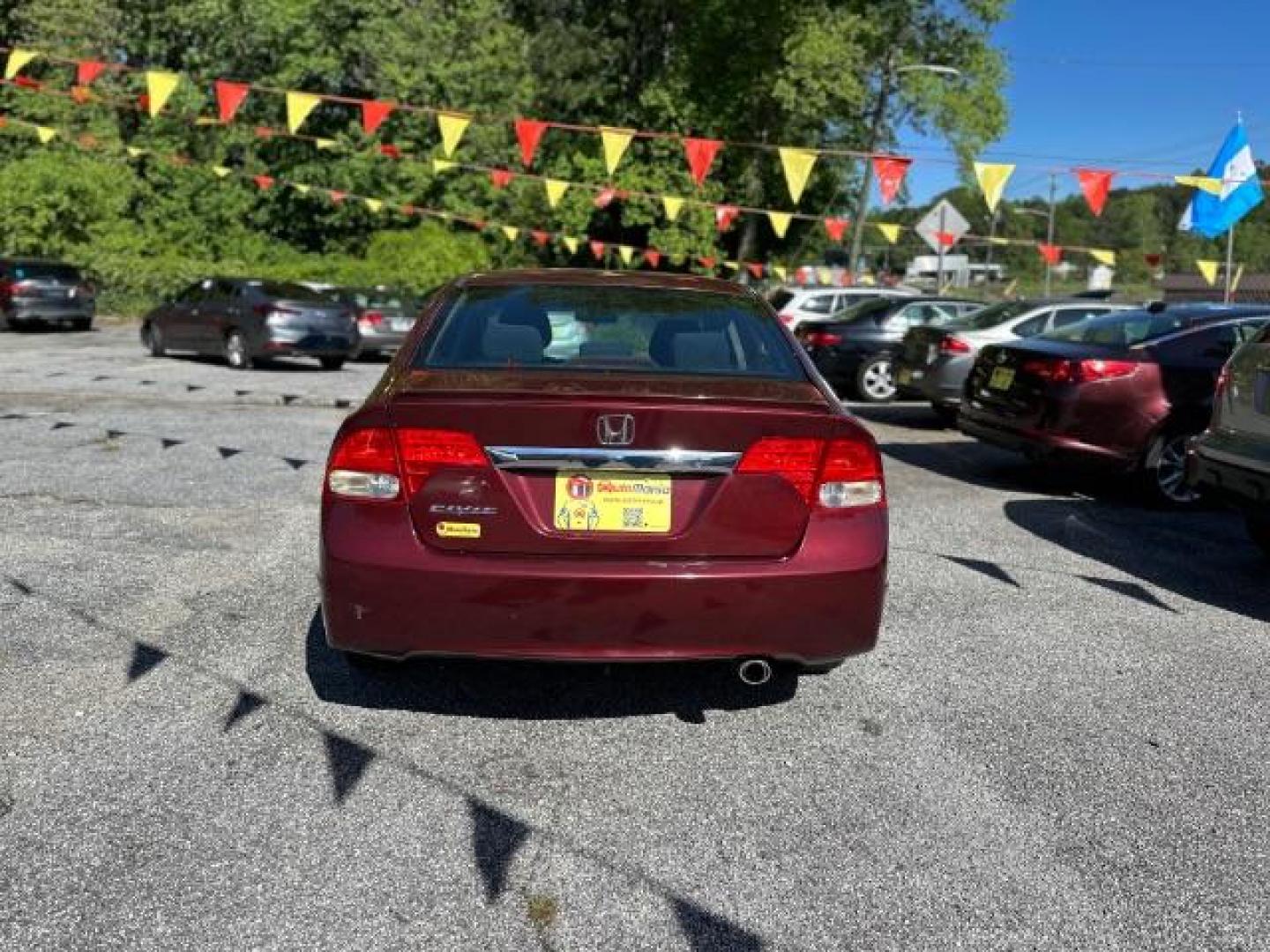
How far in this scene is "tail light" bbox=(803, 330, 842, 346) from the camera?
14886 millimetres

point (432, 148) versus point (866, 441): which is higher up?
point (432, 148)

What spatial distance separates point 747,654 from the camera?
335 centimetres

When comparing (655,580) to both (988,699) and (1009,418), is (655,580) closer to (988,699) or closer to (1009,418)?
(988,699)

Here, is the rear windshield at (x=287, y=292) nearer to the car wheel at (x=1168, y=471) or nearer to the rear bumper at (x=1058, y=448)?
the rear bumper at (x=1058, y=448)

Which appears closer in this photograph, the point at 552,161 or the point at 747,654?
the point at 747,654

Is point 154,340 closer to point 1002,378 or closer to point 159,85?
point 159,85

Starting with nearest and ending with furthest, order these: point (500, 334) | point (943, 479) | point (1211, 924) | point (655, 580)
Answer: point (1211, 924)
point (655, 580)
point (500, 334)
point (943, 479)

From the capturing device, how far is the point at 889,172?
17016 millimetres

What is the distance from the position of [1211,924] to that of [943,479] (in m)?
6.52

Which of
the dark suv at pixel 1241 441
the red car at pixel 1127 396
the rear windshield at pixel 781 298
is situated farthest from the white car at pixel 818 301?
the dark suv at pixel 1241 441

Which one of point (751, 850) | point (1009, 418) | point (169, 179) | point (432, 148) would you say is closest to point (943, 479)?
point (1009, 418)

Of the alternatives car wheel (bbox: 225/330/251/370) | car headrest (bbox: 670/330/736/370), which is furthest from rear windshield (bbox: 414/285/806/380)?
car wheel (bbox: 225/330/251/370)

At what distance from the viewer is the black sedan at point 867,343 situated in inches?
582

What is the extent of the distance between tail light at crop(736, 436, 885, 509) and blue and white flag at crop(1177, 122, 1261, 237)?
14232mm
